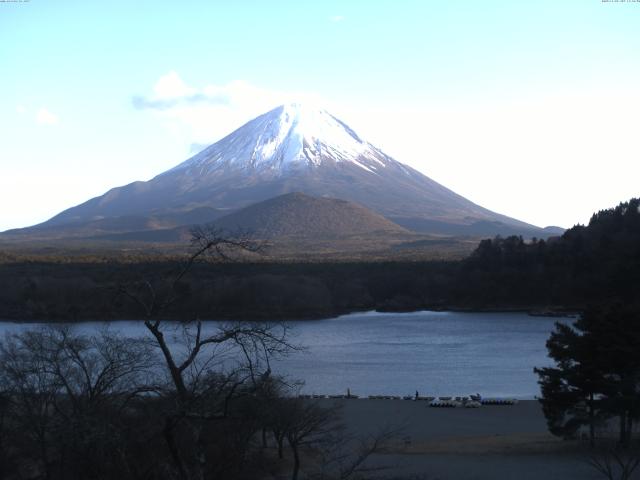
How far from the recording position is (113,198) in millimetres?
112938

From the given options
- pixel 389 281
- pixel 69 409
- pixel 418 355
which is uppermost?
pixel 69 409

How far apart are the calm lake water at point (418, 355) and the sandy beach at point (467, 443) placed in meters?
1.94

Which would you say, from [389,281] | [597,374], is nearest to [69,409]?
[597,374]

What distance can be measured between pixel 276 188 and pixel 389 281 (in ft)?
187

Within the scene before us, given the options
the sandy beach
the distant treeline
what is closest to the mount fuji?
Answer: the distant treeline

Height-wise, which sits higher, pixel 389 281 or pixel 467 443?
pixel 389 281

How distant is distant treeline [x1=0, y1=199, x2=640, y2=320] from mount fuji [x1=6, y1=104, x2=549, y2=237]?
41.7m

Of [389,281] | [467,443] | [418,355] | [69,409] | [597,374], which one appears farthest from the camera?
[389,281]

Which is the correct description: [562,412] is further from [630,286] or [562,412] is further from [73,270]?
[73,270]

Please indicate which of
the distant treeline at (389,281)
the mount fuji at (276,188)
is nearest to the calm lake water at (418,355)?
the distant treeline at (389,281)

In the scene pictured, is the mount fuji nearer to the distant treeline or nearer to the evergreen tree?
the distant treeline

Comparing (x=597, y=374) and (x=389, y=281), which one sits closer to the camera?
(x=597, y=374)

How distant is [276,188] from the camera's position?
101 meters

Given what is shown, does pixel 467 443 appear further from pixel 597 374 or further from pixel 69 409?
pixel 69 409
